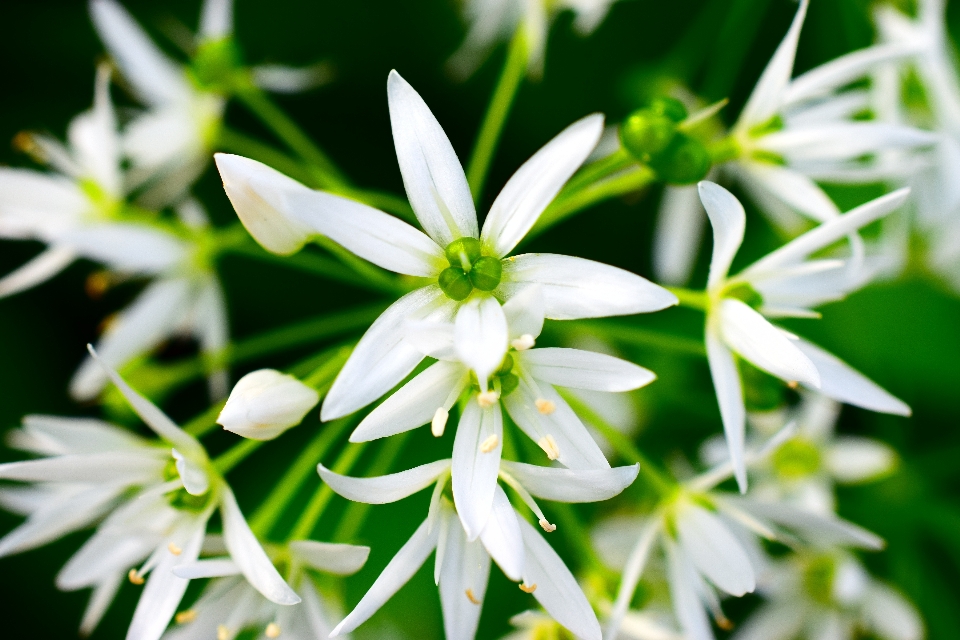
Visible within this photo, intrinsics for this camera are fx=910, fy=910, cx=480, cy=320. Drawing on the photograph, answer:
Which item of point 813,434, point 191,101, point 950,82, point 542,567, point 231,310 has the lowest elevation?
point 813,434

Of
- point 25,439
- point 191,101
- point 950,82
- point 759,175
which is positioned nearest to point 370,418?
point 759,175

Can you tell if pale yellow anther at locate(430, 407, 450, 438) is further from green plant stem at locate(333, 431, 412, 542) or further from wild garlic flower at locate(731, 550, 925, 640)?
wild garlic flower at locate(731, 550, 925, 640)

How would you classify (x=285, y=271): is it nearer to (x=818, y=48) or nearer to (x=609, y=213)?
(x=609, y=213)

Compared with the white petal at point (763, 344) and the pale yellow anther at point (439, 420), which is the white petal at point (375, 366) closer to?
the pale yellow anther at point (439, 420)

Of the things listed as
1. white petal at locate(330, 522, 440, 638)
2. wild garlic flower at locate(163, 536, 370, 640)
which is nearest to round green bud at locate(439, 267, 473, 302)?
white petal at locate(330, 522, 440, 638)

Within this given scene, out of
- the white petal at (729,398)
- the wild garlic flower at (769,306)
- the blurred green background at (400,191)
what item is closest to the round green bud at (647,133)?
the wild garlic flower at (769,306)

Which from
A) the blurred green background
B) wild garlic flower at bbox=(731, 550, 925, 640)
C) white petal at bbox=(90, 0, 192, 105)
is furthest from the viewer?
the blurred green background
